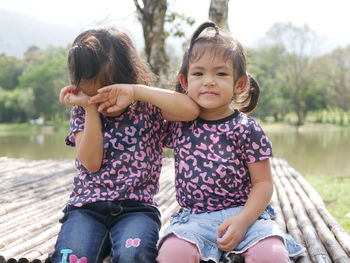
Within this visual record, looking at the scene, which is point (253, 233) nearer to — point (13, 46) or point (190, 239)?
point (190, 239)

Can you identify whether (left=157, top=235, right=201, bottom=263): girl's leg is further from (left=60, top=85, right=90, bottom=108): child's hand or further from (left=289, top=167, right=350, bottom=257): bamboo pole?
(left=289, top=167, right=350, bottom=257): bamboo pole

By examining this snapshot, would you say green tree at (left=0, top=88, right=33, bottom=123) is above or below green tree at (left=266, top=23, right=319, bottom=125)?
below

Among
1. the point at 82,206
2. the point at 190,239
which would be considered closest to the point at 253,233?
the point at 190,239

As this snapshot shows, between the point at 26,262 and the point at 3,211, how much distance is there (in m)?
1.05

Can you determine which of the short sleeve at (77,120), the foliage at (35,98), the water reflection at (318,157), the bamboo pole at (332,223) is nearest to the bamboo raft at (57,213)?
the bamboo pole at (332,223)

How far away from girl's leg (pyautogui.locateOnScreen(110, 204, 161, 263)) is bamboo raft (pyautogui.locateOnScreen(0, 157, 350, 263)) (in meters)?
0.46

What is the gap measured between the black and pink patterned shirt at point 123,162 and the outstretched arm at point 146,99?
0.44 feet

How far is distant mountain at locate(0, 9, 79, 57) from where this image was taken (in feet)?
421

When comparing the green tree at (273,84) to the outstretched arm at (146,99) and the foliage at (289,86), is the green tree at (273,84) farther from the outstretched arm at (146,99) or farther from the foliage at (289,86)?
the outstretched arm at (146,99)

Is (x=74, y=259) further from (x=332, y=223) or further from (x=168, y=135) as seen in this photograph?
(x=332, y=223)

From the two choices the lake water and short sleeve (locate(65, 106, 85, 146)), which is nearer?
short sleeve (locate(65, 106, 85, 146))

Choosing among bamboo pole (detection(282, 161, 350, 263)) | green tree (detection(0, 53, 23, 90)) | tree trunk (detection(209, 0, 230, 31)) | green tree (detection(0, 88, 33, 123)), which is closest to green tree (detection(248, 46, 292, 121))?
green tree (detection(0, 88, 33, 123))

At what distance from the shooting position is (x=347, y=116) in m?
25.8

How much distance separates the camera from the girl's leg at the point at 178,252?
148cm
